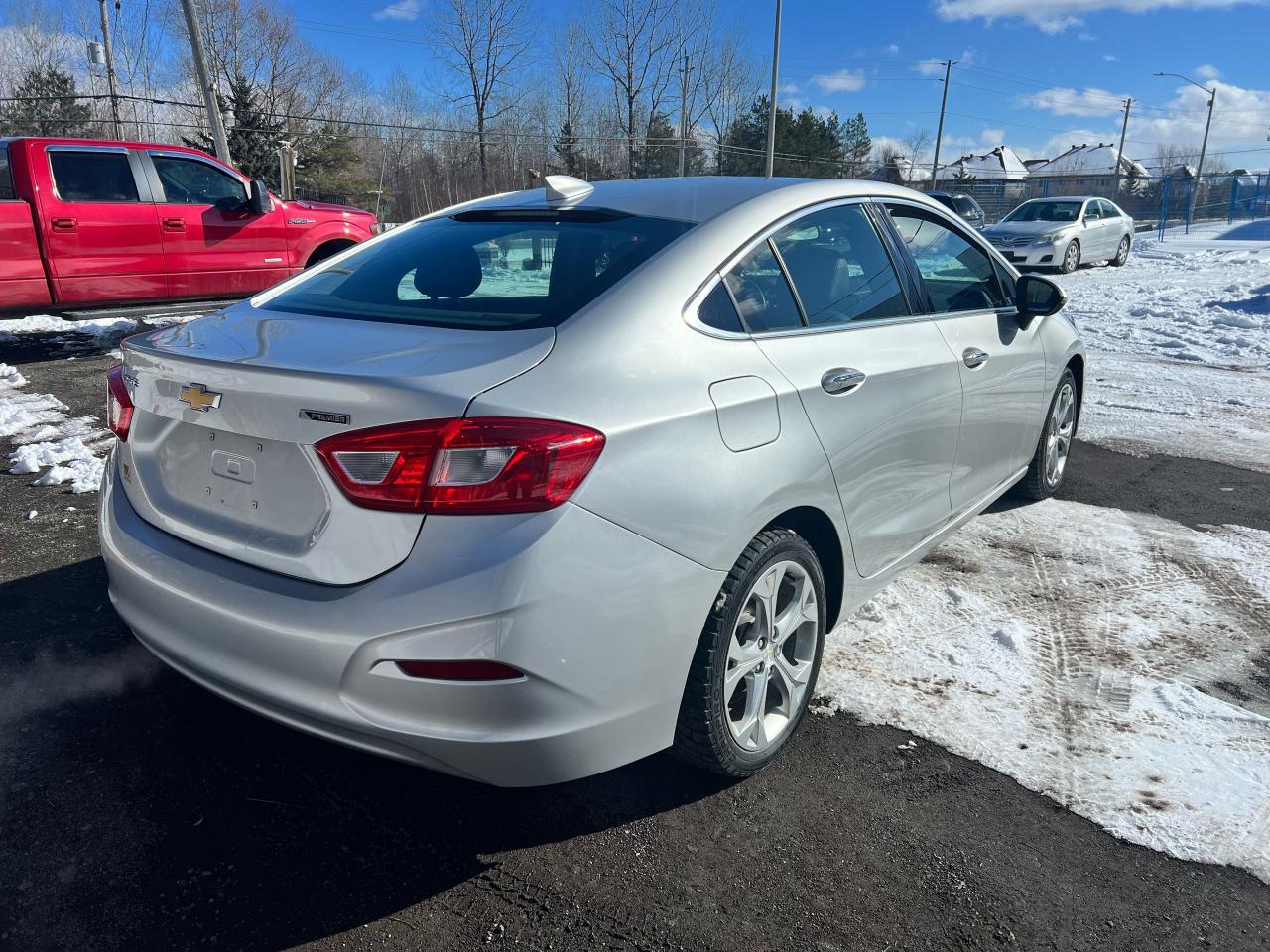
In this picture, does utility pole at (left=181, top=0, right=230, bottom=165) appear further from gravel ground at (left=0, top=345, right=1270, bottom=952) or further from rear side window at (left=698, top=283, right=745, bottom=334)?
rear side window at (left=698, top=283, right=745, bottom=334)

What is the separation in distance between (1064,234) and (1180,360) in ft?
35.1

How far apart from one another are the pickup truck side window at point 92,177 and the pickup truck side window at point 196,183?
328 mm

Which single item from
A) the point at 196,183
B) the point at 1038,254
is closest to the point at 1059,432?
the point at 196,183

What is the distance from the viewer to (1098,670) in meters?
3.19

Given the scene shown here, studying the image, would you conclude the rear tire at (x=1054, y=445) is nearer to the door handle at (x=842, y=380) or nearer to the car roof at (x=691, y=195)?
the car roof at (x=691, y=195)

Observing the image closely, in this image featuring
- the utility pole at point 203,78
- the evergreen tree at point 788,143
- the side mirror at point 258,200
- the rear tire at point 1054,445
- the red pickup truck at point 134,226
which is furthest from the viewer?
the evergreen tree at point 788,143

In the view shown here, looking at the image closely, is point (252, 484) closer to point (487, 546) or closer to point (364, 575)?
point (364, 575)

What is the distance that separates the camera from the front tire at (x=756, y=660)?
2264 millimetres

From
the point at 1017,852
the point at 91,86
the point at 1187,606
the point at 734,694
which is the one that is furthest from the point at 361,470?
the point at 91,86

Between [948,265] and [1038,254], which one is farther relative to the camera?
[1038,254]

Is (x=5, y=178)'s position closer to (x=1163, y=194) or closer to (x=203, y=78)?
(x=203, y=78)

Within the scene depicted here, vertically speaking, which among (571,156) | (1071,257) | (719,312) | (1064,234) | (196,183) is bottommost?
(1071,257)

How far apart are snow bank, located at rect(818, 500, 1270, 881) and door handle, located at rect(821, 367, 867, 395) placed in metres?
1.06

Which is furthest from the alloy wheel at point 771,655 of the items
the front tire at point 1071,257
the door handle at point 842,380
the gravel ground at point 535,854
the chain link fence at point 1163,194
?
the chain link fence at point 1163,194
